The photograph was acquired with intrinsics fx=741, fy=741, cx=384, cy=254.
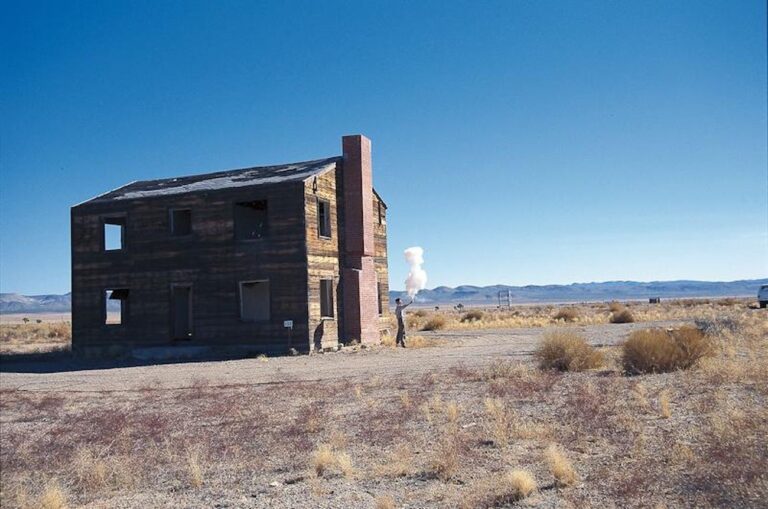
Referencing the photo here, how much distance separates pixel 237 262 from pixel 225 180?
364cm

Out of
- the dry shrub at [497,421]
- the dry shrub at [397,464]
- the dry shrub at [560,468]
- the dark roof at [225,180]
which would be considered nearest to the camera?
the dry shrub at [560,468]

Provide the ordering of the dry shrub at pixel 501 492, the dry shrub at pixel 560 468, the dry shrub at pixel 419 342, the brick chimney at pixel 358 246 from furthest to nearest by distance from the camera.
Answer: the dry shrub at pixel 419 342
the brick chimney at pixel 358 246
the dry shrub at pixel 560 468
the dry shrub at pixel 501 492

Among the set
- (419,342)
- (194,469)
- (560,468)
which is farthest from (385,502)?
(419,342)

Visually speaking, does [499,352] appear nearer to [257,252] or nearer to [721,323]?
[721,323]

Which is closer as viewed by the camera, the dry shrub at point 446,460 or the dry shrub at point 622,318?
the dry shrub at point 446,460

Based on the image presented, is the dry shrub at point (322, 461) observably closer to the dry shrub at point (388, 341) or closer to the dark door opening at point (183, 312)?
the dry shrub at point (388, 341)

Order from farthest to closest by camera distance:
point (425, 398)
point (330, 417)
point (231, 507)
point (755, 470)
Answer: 1. point (425, 398)
2. point (330, 417)
3. point (231, 507)
4. point (755, 470)

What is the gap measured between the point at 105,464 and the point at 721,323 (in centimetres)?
1717

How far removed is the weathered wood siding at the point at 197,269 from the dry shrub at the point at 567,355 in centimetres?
949

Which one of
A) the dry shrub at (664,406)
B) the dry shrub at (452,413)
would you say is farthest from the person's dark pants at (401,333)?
the dry shrub at (664,406)

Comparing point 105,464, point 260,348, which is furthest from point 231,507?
point 260,348

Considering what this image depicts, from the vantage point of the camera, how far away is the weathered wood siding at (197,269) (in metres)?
23.7

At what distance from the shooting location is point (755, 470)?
729 centimetres

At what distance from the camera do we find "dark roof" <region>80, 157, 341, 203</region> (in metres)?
25.0
